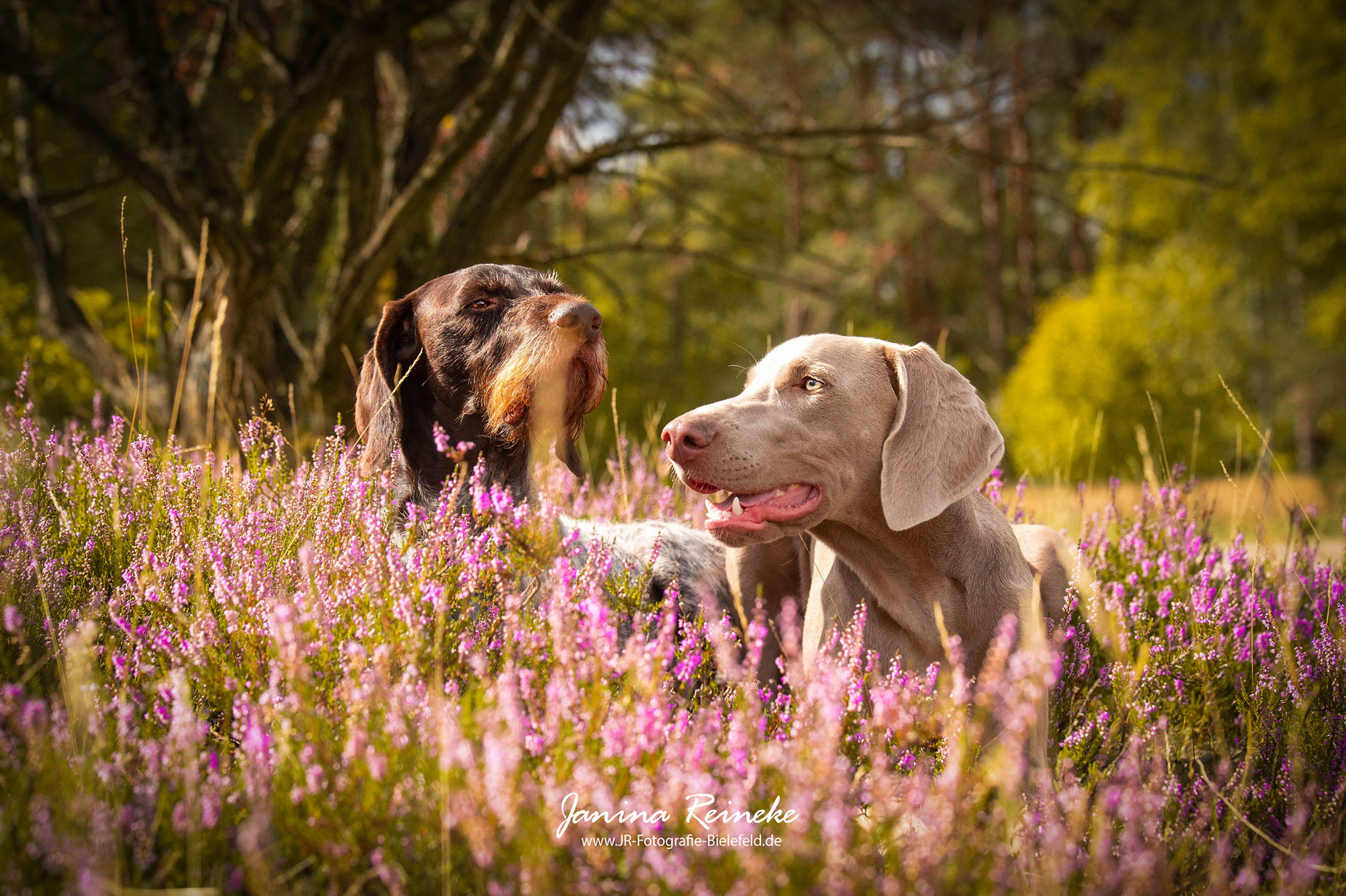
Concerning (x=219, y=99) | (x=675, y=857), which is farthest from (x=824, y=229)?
(x=675, y=857)

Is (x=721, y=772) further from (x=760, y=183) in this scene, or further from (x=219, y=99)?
(x=760, y=183)

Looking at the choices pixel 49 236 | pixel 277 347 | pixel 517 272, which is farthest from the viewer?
pixel 49 236

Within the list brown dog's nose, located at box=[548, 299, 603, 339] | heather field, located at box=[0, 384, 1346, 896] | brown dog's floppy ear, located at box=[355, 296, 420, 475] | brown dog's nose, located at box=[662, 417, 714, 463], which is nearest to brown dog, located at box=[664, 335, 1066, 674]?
brown dog's nose, located at box=[662, 417, 714, 463]

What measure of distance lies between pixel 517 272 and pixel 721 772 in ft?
8.56

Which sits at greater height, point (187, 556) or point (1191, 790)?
point (187, 556)

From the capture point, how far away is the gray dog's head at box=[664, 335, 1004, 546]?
8.91 feet

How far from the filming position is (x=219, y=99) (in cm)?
774

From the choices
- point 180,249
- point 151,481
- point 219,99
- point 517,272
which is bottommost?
point 151,481

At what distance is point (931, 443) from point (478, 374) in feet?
5.83

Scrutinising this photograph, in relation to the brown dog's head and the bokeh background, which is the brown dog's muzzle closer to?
the brown dog's head

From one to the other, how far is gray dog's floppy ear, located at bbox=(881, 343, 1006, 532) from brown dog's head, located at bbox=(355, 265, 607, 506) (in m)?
1.24

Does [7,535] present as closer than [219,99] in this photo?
Yes

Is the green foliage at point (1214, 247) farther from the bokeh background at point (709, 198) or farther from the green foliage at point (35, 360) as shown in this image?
the green foliage at point (35, 360)

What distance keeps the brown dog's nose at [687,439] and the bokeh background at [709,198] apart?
1.16 meters
